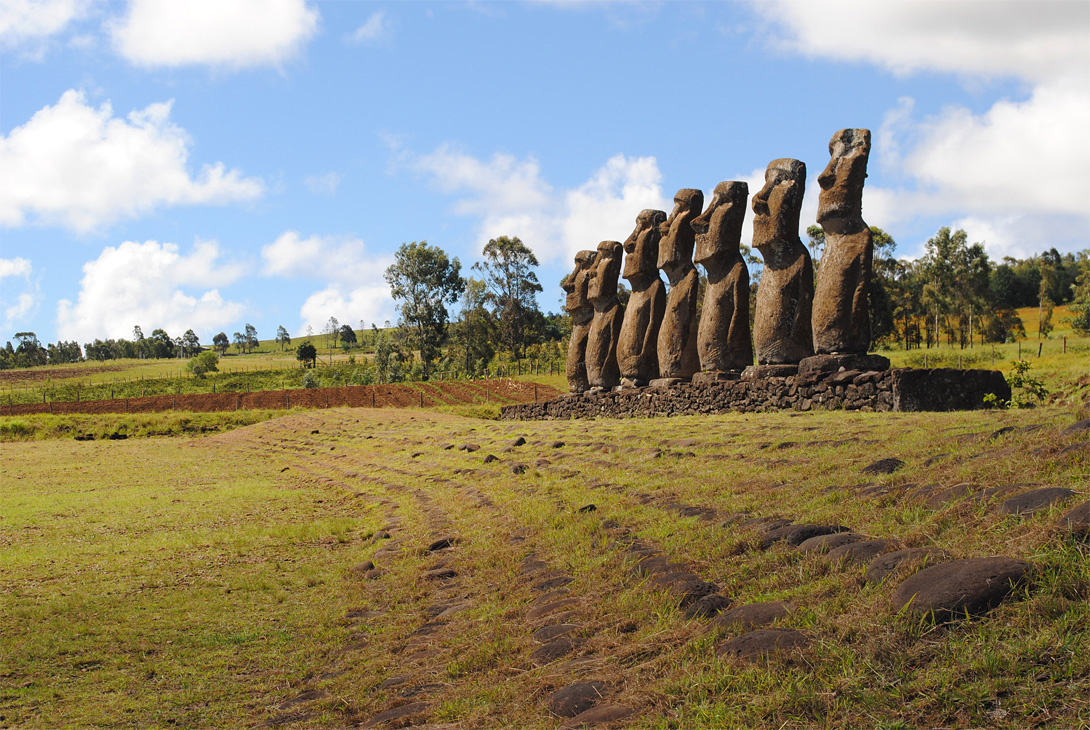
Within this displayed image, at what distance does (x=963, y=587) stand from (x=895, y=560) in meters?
0.71

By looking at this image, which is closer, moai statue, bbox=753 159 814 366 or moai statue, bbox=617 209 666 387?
moai statue, bbox=753 159 814 366

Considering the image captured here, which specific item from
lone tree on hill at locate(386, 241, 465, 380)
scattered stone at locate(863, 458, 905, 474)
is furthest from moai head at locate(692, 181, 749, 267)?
lone tree on hill at locate(386, 241, 465, 380)

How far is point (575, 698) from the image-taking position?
4.39 meters

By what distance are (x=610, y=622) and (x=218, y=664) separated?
9.49 feet

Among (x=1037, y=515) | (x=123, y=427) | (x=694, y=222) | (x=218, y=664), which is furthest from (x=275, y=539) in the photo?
(x=123, y=427)

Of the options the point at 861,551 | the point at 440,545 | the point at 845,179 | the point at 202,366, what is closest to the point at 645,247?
the point at 845,179

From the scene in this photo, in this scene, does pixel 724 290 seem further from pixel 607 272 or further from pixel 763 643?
pixel 763 643

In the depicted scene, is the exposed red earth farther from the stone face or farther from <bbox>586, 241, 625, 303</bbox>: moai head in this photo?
the stone face

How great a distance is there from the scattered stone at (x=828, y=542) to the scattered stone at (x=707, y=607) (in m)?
0.68

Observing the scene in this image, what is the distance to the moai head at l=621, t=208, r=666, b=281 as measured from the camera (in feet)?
61.8

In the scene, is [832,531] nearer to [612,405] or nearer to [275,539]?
[275,539]

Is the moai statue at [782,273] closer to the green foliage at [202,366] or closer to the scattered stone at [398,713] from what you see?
the scattered stone at [398,713]

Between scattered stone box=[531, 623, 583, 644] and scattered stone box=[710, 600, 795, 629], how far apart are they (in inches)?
43.6

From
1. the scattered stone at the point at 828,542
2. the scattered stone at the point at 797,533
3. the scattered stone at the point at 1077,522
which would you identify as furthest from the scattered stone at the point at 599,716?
the scattered stone at the point at 1077,522
